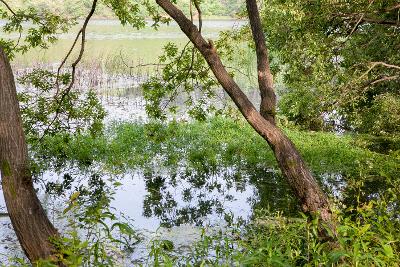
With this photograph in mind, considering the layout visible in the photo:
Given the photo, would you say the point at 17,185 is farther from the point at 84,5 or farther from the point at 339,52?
the point at 84,5

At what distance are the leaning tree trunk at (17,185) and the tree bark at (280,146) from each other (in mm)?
2904

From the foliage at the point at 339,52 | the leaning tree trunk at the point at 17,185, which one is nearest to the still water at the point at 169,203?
the leaning tree trunk at the point at 17,185

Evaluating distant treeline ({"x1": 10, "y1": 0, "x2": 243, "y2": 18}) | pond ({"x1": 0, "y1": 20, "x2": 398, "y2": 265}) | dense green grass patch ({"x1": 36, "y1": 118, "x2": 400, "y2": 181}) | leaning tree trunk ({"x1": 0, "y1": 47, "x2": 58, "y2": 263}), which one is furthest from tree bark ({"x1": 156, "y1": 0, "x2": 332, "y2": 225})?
distant treeline ({"x1": 10, "y1": 0, "x2": 243, "y2": 18})

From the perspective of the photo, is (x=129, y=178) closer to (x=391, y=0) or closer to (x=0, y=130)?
(x=391, y=0)

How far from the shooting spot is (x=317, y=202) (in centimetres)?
664

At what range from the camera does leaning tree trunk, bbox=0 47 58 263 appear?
488cm

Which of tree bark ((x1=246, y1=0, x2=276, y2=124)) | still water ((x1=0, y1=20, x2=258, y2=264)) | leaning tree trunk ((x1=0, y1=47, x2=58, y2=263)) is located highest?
tree bark ((x1=246, y1=0, x2=276, y2=124))

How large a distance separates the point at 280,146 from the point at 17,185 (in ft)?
11.2

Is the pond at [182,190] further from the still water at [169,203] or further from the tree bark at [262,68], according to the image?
the tree bark at [262,68]

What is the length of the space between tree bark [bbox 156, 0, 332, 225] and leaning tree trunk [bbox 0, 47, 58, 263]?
290 cm

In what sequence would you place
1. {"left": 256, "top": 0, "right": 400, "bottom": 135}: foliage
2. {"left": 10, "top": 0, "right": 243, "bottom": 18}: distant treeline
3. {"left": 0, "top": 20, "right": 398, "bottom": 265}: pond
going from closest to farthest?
{"left": 0, "top": 20, "right": 398, "bottom": 265}: pond < {"left": 256, "top": 0, "right": 400, "bottom": 135}: foliage < {"left": 10, "top": 0, "right": 243, "bottom": 18}: distant treeline

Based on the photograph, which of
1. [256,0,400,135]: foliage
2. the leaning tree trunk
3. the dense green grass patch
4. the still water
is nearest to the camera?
the leaning tree trunk

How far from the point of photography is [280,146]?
6.98m

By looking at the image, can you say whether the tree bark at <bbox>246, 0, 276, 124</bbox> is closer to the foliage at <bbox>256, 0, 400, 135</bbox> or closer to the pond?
the pond
